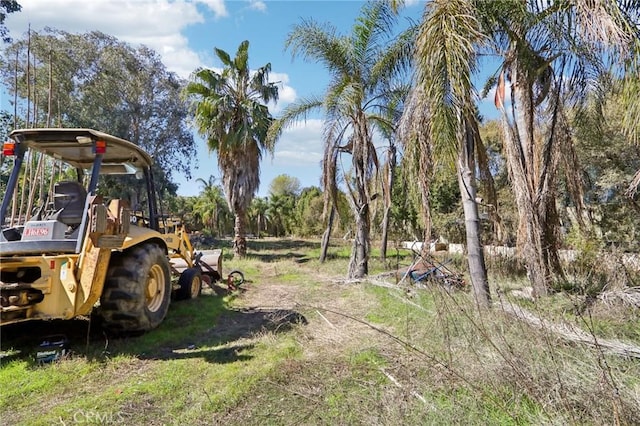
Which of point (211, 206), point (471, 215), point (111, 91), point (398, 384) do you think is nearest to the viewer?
point (398, 384)

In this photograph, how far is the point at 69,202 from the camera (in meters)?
4.98

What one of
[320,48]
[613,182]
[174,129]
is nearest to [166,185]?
[174,129]

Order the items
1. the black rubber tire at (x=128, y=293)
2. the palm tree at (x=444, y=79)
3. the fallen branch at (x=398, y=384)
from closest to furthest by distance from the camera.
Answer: the fallen branch at (x=398, y=384) < the black rubber tire at (x=128, y=293) < the palm tree at (x=444, y=79)

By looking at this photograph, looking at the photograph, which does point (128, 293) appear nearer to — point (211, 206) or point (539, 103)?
point (539, 103)

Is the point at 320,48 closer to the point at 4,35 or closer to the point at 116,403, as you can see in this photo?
the point at 116,403

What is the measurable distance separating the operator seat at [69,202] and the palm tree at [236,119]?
11149 millimetres

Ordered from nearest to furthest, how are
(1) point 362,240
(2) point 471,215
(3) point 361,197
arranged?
(2) point 471,215 < (1) point 362,240 < (3) point 361,197

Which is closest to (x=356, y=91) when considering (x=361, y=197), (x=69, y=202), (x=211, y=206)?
(x=361, y=197)

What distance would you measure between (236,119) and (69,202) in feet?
39.7

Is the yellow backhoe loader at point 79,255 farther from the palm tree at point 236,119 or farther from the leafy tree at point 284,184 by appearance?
the leafy tree at point 284,184

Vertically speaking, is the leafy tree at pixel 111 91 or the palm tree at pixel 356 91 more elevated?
the leafy tree at pixel 111 91

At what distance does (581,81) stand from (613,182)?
23.3 ft

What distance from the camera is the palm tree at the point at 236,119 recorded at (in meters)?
15.9

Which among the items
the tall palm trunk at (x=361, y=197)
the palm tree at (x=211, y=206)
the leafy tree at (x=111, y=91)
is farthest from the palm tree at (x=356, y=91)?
the palm tree at (x=211, y=206)
